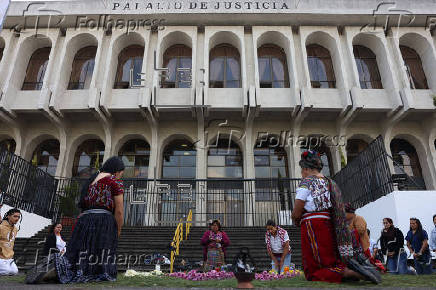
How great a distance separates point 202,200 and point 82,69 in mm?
9770

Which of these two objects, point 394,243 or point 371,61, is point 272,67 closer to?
point 371,61

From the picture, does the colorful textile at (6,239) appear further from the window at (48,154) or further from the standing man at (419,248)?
the window at (48,154)

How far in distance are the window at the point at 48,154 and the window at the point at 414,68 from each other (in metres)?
18.5

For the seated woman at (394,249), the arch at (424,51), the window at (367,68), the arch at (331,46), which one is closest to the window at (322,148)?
the arch at (331,46)

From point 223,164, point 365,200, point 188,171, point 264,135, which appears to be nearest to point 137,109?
point 188,171

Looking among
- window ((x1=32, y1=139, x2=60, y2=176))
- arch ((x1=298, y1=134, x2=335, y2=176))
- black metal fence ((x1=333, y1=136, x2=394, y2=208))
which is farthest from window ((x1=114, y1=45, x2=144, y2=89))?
black metal fence ((x1=333, y1=136, x2=394, y2=208))

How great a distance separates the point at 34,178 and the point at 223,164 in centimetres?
834

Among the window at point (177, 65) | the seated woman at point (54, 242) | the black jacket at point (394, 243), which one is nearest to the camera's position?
the black jacket at point (394, 243)

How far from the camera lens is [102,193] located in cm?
354

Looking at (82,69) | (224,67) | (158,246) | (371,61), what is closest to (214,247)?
(158,246)

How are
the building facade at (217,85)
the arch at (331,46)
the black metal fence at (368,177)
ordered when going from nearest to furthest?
the black metal fence at (368,177) < the building facade at (217,85) < the arch at (331,46)

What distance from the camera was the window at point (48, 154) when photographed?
637 inches

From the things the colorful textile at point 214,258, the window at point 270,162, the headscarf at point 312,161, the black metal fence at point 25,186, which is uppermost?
the window at point 270,162

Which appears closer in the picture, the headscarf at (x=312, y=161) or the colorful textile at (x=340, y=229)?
the colorful textile at (x=340, y=229)
